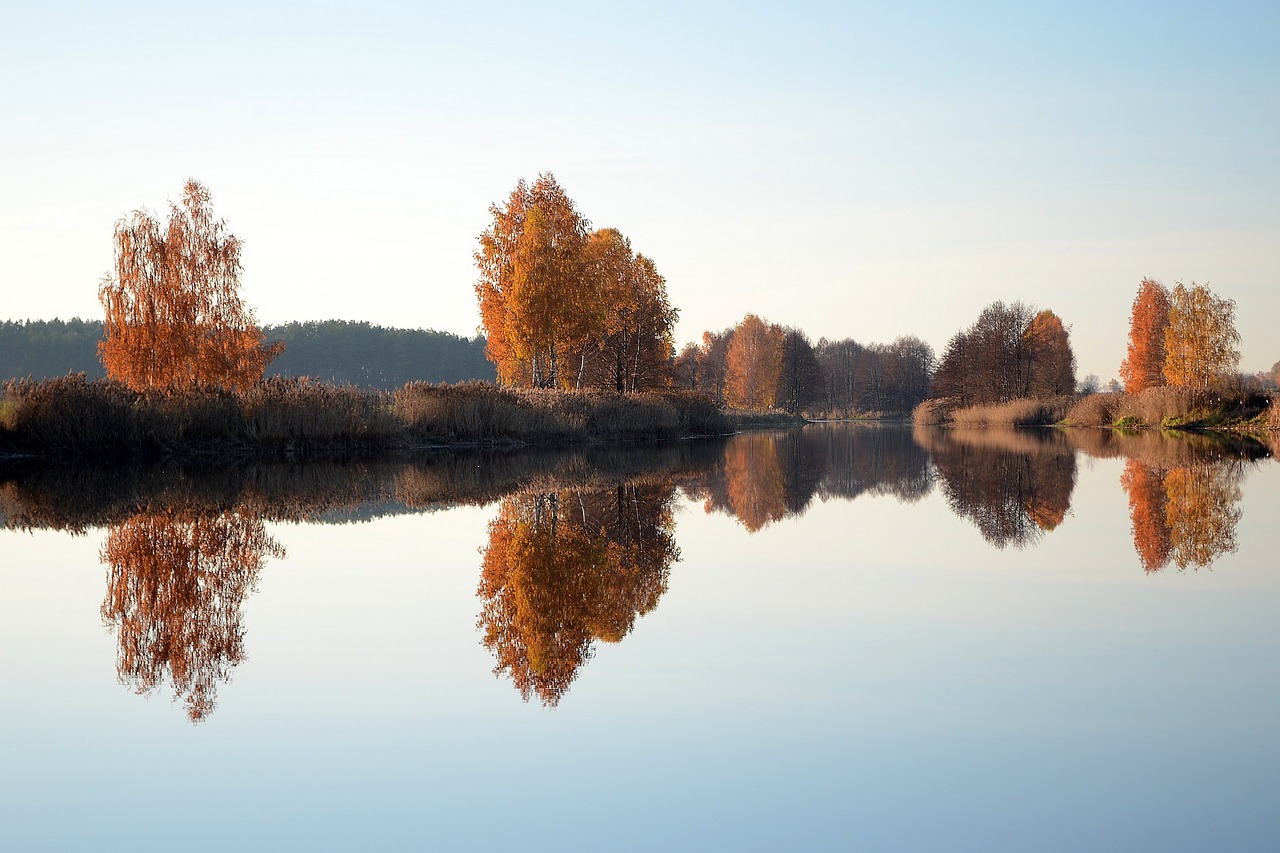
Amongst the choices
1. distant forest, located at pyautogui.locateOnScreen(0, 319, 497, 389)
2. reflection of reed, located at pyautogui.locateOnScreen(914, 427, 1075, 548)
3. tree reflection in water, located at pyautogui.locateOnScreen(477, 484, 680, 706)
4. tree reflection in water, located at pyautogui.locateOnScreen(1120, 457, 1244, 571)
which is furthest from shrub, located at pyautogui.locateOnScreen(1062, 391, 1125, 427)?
distant forest, located at pyautogui.locateOnScreen(0, 319, 497, 389)

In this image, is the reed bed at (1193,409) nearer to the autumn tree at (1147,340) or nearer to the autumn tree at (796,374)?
the autumn tree at (1147,340)

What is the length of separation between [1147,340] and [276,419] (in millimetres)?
47709

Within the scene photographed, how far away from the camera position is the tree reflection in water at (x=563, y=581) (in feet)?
Result: 16.2

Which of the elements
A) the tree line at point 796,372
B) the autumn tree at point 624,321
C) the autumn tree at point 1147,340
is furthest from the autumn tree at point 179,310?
the autumn tree at point 1147,340

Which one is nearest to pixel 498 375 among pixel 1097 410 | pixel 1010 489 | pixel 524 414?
pixel 524 414

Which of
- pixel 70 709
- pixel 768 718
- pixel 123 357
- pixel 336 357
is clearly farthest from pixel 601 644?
pixel 336 357

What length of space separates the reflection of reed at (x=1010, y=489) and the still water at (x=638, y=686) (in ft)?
1.23

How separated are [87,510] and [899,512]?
28.2 ft

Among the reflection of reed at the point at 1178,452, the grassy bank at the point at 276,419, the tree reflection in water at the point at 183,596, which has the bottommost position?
the tree reflection in water at the point at 183,596

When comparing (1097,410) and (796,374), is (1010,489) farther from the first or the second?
(796,374)

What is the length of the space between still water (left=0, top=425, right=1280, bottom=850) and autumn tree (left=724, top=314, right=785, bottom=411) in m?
61.7

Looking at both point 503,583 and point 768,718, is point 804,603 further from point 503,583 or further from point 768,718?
point 768,718

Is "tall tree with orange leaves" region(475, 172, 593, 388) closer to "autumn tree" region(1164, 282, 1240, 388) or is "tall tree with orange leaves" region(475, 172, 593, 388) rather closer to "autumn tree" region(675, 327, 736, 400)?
"autumn tree" region(1164, 282, 1240, 388)

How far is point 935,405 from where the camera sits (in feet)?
221
